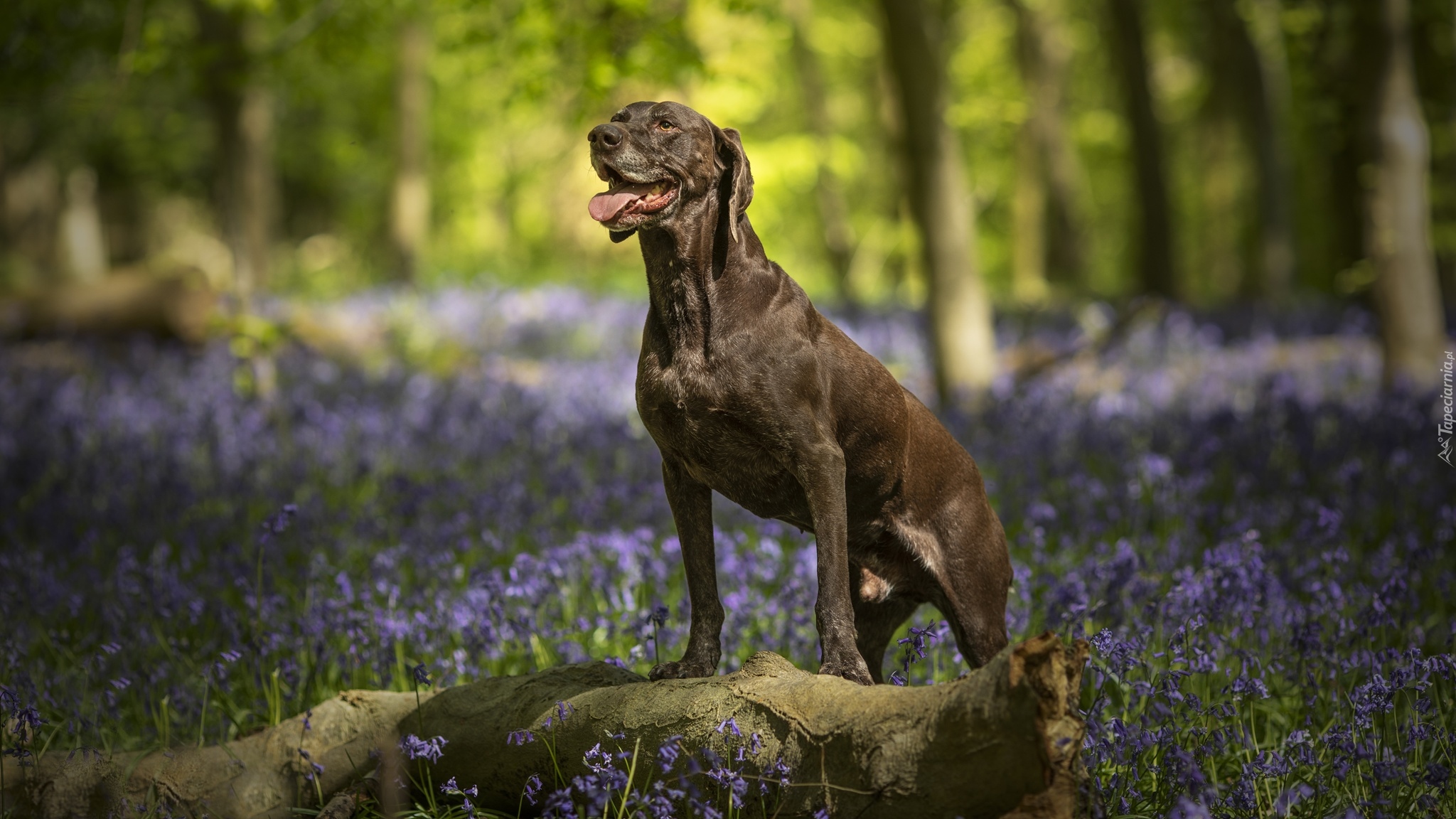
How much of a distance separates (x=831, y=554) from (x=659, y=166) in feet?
3.28

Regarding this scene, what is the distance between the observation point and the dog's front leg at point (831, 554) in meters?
2.75

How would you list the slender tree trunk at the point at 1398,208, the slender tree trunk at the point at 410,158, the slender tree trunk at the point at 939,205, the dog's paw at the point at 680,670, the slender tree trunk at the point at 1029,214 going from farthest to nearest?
the slender tree trunk at the point at 1029,214, the slender tree trunk at the point at 410,158, the slender tree trunk at the point at 939,205, the slender tree trunk at the point at 1398,208, the dog's paw at the point at 680,670

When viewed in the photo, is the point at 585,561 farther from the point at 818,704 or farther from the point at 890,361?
the point at 890,361

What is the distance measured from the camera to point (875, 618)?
331 centimetres

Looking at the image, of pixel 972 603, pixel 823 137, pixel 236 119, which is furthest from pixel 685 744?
pixel 823 137

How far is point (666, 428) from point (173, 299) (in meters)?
10.7

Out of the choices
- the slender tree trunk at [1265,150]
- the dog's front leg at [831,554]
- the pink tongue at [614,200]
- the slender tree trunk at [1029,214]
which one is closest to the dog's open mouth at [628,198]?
the pink tongue at [614,200]

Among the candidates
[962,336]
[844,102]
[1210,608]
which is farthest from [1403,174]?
[844,102]

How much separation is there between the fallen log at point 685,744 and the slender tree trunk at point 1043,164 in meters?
17.1

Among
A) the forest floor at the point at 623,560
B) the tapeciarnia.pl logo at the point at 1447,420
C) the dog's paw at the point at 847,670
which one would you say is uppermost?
the dog's paw at the point at 847,670

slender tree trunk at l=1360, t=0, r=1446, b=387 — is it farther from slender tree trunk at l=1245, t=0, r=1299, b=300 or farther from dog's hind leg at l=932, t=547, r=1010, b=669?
slender tree trunk at l=1245, t=0, r=1299, b=300

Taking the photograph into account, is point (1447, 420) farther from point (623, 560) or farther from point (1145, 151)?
point (1145, 151)

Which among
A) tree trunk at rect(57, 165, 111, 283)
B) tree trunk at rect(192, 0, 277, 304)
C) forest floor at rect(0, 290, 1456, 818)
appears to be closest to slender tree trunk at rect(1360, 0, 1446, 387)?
forest floor at rect(0, 290, 1456, 818)

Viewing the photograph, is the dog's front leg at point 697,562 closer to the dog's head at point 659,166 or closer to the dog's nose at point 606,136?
the dog's head at point 659,166
